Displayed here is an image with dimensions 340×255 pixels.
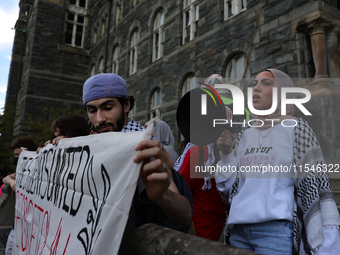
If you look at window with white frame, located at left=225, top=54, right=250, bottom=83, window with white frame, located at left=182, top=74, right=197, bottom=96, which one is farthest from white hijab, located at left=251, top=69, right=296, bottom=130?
window with white frame, located at left=182, top=74, right=197, bottom=96

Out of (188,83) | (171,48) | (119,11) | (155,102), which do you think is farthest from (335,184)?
(119,11)

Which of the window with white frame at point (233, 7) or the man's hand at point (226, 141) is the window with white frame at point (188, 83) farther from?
the man's hand at point (226, 141)

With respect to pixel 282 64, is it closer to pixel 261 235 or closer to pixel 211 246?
pixel 261 235

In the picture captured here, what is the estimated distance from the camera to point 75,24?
822 inches

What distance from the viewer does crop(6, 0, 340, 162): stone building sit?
5.48 metres

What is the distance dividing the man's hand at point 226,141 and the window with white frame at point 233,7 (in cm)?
709

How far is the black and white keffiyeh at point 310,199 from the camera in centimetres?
165

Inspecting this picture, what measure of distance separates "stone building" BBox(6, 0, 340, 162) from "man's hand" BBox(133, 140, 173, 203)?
454 cm

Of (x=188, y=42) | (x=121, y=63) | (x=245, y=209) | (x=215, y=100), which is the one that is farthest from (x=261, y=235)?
(x=121, y=63)

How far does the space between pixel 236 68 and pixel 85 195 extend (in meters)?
7.39

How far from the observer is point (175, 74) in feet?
35.1

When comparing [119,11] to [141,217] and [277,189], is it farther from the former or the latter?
[141,217]

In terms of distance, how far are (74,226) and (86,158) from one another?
373 mm

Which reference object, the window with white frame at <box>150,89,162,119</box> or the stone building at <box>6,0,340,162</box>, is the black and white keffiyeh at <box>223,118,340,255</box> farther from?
the window with white frame at <box>150,89,162,119</box>
